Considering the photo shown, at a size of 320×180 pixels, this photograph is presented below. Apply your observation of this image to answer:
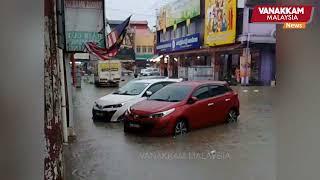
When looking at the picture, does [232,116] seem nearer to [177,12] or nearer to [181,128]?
[181,128]

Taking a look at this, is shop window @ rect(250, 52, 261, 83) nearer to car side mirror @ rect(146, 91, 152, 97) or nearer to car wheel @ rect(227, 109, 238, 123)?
car wheel @ rect(227, 109, 238, 123)

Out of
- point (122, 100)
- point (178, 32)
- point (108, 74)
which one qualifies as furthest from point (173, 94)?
point (178, 32)

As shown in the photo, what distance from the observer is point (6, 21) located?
354cm

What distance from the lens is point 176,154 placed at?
8.56 meters

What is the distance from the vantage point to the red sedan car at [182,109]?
10.4m

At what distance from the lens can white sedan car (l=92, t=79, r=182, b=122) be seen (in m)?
13.0

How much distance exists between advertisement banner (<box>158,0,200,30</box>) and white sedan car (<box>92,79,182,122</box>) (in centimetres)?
2525

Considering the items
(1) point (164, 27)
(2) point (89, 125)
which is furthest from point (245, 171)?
(1) point (164, 27)

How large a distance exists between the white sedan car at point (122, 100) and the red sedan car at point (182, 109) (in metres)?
1.42

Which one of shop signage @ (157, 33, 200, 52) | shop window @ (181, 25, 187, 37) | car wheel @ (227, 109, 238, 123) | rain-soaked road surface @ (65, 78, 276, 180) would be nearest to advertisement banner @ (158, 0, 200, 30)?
shop window @ (181, 25, 187, 37)

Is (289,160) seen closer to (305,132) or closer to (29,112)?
(305,132)

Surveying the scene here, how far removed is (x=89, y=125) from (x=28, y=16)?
925cm

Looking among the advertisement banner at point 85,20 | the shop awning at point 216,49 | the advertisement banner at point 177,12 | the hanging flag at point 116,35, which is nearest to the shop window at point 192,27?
the advertisement banner at point 177,12

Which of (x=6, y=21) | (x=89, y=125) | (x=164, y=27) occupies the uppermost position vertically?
(x=164, y=27)
